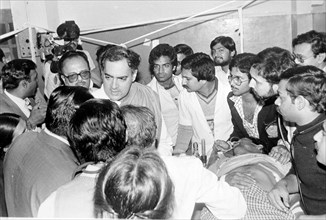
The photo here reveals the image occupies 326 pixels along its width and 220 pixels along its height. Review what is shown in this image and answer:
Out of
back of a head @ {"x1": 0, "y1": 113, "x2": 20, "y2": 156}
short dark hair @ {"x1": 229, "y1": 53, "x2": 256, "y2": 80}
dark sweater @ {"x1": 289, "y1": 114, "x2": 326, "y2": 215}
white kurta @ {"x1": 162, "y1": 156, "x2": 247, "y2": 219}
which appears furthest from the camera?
short dark hair @ {"x1": 229, "y1": 53, "x2": 256, "y2": 80}

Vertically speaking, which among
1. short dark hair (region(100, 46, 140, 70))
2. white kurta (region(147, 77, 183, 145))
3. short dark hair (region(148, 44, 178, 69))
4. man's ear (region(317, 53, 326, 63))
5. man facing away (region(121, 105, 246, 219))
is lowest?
white kurta (region(147, 77, 183, 145))

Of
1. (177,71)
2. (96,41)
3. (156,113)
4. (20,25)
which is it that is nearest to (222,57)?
(177,71)

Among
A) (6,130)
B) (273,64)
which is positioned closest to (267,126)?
(273,64)

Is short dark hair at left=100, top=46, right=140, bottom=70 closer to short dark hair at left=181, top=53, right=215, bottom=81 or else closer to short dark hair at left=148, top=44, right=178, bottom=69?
short dark hair at left=181, top=53, right=215, bottom=81

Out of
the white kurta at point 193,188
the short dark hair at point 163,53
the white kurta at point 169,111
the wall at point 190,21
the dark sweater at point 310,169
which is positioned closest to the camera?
the white kurta at point 193,188

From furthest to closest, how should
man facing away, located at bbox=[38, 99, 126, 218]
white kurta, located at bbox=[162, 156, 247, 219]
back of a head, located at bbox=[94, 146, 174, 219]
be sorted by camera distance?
white kurta, located at bbox=[162, 156, 247, 219] → man facing away, located at bbox=[38, 99, 126, 218] → back of a head, located at bbox=[94, 146, 174, 219]

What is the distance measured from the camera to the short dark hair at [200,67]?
10.5ft

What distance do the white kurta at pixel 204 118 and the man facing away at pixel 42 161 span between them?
1.44 metres

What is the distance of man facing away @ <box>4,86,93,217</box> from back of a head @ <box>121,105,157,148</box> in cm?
27

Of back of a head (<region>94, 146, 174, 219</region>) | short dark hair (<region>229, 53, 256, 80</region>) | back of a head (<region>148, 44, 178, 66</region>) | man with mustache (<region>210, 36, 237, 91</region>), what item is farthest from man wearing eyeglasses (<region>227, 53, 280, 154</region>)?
back of a head (<region>94, 146, 174, 219</region>)

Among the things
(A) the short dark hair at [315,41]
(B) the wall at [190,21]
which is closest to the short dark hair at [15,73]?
(B) the wall at [190,21]

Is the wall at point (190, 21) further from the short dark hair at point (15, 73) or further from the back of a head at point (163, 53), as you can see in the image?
the short dark hair at point (15, 73)

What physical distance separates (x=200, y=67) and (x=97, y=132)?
6.06 feet

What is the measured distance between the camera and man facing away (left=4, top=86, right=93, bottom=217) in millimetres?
1648
